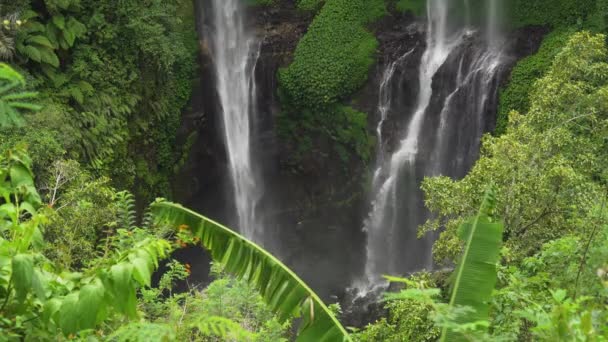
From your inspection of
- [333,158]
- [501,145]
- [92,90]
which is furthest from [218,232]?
[333,158]

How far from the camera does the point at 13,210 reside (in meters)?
3.80

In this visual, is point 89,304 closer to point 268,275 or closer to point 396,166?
point 268,275

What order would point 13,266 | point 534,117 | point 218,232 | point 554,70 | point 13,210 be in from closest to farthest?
point 13,266 → point 13,210 → point 218,232 → point 534,117 → point 554,70

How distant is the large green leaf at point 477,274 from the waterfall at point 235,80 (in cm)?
1896

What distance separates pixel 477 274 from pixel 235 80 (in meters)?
19.4

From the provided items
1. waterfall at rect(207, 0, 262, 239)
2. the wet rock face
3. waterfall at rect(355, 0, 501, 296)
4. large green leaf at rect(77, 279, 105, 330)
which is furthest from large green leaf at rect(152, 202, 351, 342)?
waterfall at rect(207, 0, 262, 239)

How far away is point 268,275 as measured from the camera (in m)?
4.49

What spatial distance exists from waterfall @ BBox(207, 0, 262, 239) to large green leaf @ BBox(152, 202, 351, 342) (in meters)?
17.9

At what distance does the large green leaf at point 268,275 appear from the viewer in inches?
162

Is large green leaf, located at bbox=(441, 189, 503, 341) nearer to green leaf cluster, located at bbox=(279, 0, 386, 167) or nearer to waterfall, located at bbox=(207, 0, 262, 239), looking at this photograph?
green leaf cluster, located at bbox=(279, 0, 386, 167)

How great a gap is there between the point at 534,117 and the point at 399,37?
429 inches

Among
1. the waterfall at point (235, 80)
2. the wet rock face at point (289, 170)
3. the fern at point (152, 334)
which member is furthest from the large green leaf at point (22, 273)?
the waterfall at point (235, 80)

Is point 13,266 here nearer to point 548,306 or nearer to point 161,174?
point 548,306

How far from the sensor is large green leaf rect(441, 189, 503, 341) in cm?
385
